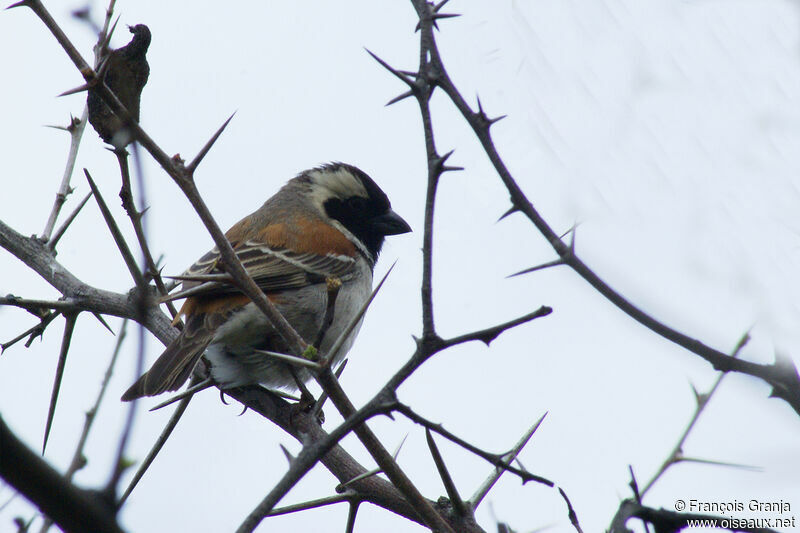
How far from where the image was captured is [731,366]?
1807mm

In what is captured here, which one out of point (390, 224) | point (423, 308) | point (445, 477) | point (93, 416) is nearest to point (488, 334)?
point (423, 308)

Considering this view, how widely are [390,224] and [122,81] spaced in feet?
16.7

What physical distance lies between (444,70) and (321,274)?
3467 mm

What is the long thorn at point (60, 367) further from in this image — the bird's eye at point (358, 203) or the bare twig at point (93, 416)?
the bird's eye at point (358, 203)

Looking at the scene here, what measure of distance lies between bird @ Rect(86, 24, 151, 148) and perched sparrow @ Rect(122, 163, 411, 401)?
5.30 ft

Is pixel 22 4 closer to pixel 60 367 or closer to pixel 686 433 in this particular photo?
pixel 60 367

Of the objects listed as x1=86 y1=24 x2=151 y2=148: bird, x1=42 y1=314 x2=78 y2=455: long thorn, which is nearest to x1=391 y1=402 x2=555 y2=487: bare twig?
x1=86 y1=24 x2=151 y2=148: bird

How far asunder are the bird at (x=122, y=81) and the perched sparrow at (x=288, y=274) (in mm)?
1615

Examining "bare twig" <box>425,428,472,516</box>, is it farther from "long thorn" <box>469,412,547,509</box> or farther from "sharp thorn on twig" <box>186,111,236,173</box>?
"sharp thorn on twig" <box>186,111,236,173</box>

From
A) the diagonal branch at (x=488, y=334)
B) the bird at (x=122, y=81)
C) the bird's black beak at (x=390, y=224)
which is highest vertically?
the bird's black beak at (x=390, y=224)

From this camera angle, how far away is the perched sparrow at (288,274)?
4789mm

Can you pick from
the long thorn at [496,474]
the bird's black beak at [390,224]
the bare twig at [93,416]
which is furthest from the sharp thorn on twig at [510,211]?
the bird's black beak at [390,224]

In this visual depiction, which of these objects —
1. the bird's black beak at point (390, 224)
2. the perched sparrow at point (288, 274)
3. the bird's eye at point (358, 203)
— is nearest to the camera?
the perched sparrow at point (288, 274)

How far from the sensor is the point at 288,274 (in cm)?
561
